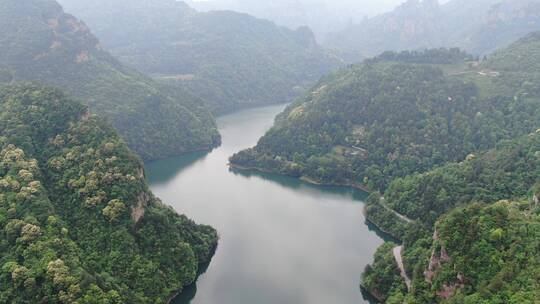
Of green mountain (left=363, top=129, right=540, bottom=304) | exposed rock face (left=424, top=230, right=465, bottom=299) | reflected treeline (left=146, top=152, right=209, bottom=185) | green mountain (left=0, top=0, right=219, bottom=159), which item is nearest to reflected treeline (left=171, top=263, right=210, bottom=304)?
green mountain (left=363, top=129, right=540, bottom=304)

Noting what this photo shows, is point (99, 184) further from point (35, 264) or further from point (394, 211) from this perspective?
point (394, 211)

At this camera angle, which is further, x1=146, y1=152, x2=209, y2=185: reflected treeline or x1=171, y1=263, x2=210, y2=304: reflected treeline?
x1=146, y1=152, x2=209, y2=185: reflected treeline

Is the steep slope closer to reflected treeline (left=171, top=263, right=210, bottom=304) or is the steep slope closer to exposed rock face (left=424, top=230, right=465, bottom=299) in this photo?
exposed rock face (left=424, top=230, right=465, bottom=299)

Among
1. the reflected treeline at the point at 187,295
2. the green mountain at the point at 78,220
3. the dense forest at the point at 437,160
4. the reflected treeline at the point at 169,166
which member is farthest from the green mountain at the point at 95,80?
the reflected treeline at the point at 187,295

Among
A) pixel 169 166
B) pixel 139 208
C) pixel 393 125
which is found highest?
pixel 393 125

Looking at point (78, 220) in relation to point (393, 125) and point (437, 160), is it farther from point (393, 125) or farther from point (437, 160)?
point (393, 125)

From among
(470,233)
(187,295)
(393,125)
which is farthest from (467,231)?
(393,125)

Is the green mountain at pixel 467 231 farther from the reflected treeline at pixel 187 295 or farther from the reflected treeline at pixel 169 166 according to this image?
the reflected treeline at pixel 169 166
